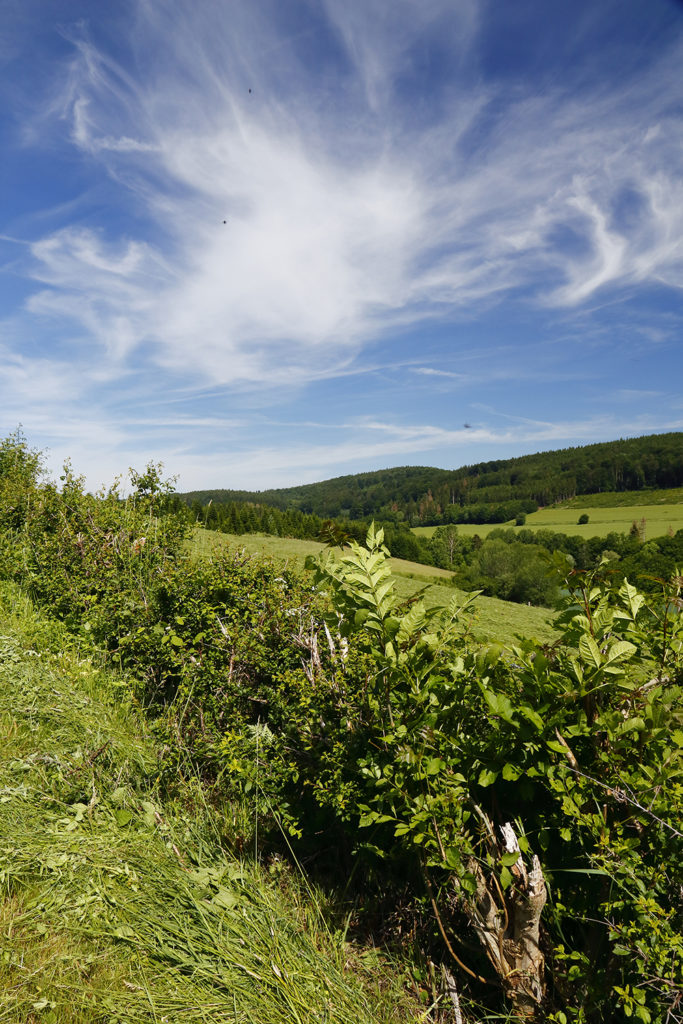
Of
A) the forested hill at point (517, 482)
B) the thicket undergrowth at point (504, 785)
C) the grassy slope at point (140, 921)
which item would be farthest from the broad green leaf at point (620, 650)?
the forested hill at point (517, 482)

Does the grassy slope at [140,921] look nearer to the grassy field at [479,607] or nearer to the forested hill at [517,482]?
the grassy field at [479,607]

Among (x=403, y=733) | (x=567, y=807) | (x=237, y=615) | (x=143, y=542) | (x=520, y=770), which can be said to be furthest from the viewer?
(x=143, y=542)

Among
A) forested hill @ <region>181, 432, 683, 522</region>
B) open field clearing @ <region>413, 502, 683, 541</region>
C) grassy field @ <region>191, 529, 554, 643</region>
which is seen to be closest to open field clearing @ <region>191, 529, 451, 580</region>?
grassy field @ <region>191, 529, 554, 643</region>

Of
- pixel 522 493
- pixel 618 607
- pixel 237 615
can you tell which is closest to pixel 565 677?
pixel 618 607

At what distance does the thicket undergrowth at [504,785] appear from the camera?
1.61 meters

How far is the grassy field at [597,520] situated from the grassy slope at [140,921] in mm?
69544

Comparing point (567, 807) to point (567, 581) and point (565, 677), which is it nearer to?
point (565, 677)

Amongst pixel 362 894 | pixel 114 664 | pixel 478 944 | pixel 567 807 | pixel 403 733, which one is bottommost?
pixel 362 894

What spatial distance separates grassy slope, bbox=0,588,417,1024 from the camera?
6.17 feet

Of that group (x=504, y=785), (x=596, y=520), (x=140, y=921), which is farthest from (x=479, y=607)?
(x=596, y=520)

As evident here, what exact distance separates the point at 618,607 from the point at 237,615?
9.46 feet

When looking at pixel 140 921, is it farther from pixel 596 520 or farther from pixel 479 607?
pixel 596 520

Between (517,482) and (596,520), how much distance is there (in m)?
→ 59.7

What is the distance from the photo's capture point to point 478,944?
2.05 m
